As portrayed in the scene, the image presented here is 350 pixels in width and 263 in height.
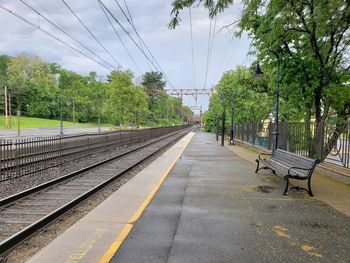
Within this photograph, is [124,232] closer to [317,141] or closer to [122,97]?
[317,141]

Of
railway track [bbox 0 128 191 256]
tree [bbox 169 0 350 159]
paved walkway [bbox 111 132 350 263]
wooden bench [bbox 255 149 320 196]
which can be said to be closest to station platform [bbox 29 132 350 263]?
paved walkway [bbox 111 132 350 263]

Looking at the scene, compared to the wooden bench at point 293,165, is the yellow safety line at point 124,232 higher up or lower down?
lower down

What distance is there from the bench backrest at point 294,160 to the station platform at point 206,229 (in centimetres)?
74

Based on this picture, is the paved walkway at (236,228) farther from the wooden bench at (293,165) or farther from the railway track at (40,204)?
the railway track at (40,204)

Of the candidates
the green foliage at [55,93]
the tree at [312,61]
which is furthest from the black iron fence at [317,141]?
the green foliage at [55,93]

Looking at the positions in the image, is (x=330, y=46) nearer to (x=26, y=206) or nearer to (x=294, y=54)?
(x=294, y=54)

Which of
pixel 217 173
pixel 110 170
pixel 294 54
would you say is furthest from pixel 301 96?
pixel 110 170

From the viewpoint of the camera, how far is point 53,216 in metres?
6.87

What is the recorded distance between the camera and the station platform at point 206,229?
15.6 ft

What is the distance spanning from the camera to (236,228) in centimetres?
596

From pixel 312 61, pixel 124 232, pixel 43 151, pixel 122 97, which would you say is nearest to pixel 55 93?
pixel 122 97

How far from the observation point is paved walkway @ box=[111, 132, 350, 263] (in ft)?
15.6

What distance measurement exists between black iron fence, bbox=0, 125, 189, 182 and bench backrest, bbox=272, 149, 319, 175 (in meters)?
8.20

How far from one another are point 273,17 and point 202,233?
24.5ft
